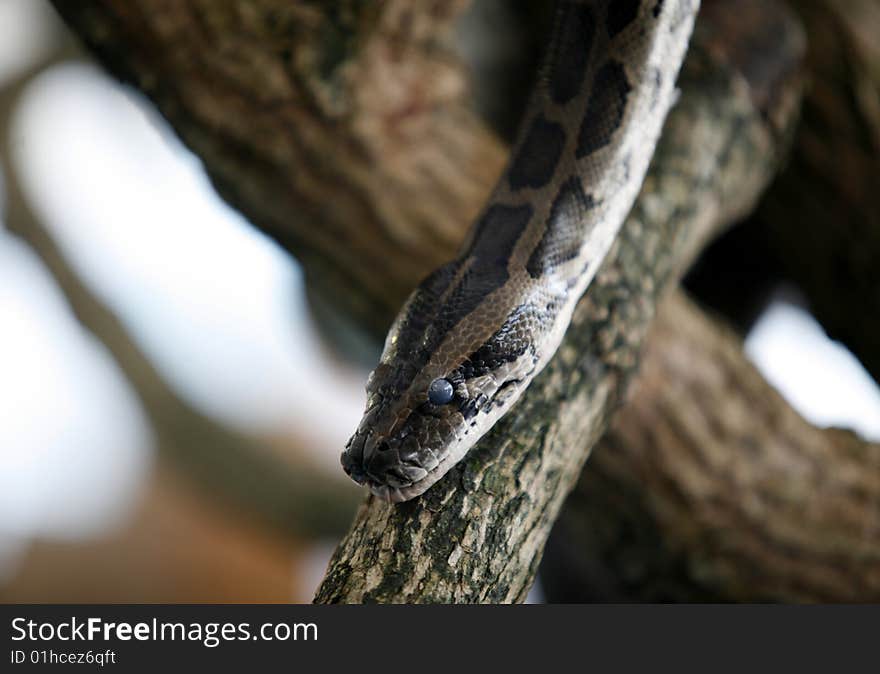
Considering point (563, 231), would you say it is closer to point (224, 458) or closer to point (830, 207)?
point (830, 207)

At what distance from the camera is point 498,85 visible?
262 centimetres

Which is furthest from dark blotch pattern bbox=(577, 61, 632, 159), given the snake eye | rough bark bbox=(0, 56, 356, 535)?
rough bark bbox=(0, 56, 356, 535)

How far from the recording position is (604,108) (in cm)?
186

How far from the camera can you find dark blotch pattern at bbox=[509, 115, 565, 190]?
1.84 meters

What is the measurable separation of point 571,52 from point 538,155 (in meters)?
0.31

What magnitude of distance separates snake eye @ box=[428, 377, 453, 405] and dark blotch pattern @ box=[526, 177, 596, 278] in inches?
14.3

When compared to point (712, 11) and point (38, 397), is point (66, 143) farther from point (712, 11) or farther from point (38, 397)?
point (712, 11)

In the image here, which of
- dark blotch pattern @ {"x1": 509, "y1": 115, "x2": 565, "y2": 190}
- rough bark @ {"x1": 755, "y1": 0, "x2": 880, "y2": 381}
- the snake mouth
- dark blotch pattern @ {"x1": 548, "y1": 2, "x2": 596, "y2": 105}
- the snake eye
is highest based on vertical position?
rough bark @ {"x1": 755, "y1": 0, "x2": 880, "y2": 381}

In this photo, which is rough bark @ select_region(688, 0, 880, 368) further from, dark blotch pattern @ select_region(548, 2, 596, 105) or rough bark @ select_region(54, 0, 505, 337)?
rough bark @ select_region(54, 0, 505, 337)

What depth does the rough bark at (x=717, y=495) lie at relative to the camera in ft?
7.09

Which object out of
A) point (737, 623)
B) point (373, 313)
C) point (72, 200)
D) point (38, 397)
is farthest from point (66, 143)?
point (737, 623)

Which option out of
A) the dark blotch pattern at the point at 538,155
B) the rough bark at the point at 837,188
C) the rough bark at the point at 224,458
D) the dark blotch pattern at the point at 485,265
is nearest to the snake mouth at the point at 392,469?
the dark blotch pattern at the point at 485,265

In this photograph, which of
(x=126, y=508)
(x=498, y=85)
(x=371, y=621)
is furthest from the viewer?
(x=126, y=508)

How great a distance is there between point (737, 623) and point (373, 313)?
144 cm
